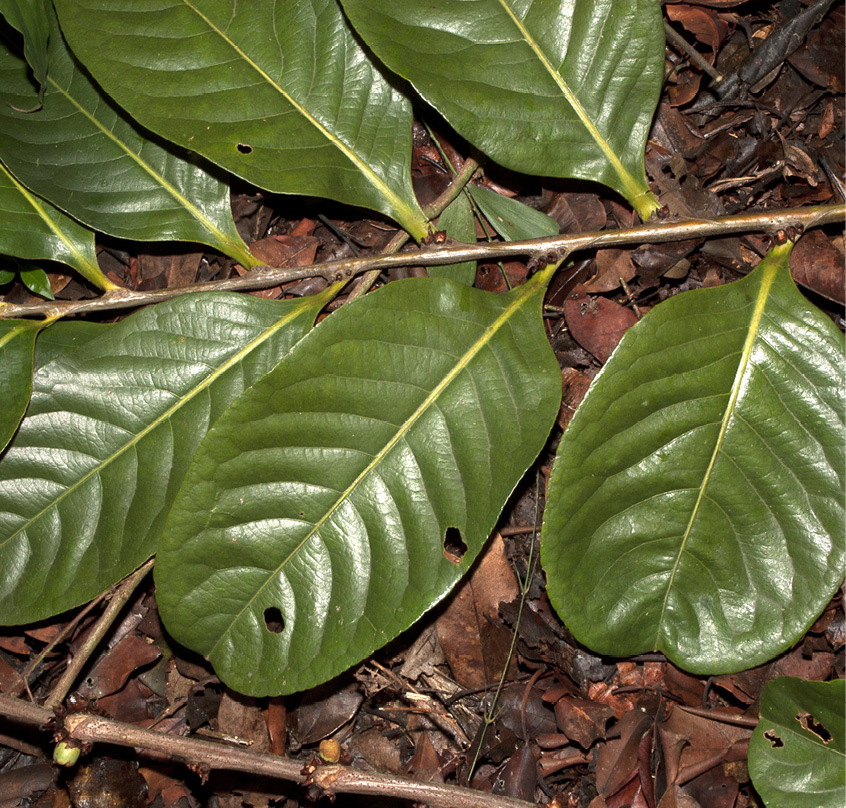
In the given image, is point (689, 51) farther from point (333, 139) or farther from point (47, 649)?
point (47, 649)

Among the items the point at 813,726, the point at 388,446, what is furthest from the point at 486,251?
the point at 813,726

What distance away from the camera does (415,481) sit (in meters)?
1.93

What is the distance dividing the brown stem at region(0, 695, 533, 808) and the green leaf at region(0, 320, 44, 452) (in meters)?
0.84

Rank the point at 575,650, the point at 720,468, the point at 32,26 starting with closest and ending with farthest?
1. the point at 32,26
2. the point at 720,468
3. the point at 575,650

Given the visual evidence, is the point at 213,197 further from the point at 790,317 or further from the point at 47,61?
the point at 790,317

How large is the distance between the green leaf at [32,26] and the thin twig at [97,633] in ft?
4.72

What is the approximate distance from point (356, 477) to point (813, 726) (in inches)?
62.3

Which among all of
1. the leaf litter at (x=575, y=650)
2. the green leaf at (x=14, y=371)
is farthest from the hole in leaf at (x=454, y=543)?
the green leaf at (x=14, y=371)

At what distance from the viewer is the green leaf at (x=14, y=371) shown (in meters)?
2.04

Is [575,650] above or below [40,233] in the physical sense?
below

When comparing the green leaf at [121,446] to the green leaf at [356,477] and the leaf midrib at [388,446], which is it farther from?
the leaf midrib at [388,446]

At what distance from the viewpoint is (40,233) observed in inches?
88.1

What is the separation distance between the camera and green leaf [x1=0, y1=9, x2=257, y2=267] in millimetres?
2125

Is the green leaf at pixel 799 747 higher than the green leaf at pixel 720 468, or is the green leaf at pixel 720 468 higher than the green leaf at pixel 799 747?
the green leaf at pixel 720 468
